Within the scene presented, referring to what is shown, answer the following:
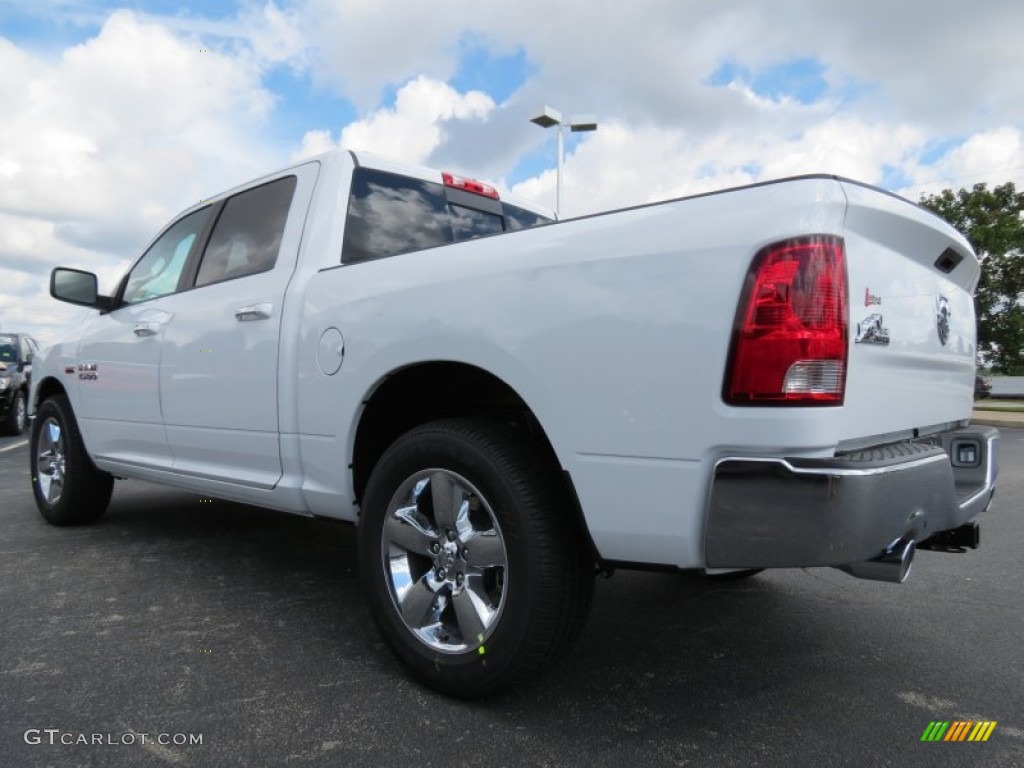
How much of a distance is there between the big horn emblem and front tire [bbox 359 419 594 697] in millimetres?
1349

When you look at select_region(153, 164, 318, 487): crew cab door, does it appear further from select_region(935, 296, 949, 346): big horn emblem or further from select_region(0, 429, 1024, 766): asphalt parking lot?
select_region(935, 296, 949, 346): big horn emblem

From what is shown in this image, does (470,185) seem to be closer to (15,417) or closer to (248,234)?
(248,234)

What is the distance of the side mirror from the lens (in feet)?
13.7

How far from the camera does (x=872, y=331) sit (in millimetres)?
1922

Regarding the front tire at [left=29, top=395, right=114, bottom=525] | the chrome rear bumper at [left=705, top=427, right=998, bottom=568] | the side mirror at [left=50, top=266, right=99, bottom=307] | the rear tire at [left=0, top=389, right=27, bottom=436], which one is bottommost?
the rear tire at [left=0, top=389, right=27, bottom=436]

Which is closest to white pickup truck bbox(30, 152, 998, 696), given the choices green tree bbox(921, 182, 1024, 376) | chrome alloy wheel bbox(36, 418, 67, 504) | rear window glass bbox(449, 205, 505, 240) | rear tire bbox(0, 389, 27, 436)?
rear window glass bbox(449, 205, 505, 240)

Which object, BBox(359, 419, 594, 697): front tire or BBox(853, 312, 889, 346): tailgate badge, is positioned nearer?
BBox(853, 312, 889, 346): tailgate badge

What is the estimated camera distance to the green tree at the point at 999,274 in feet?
78.2

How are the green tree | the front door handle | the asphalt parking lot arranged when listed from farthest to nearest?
1. the green tree
2. the front door handle
3. the asphalt parking lot

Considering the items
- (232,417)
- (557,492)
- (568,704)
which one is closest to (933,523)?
(557,492)

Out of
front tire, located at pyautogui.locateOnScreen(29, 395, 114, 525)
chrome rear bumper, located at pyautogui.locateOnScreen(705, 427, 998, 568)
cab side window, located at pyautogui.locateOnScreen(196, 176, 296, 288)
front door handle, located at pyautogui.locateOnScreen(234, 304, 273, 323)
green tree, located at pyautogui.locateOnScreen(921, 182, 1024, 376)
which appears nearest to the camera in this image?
chrome rear bumper, located at pyautogui.locateOnScreen(705, 427, 998, 568)

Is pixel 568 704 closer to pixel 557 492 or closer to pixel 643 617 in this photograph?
pixel 557 492

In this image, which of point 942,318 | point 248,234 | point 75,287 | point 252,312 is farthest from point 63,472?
point 942,318

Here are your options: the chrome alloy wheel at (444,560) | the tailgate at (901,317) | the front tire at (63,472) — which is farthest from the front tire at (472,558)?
the front tire at (63,472)
